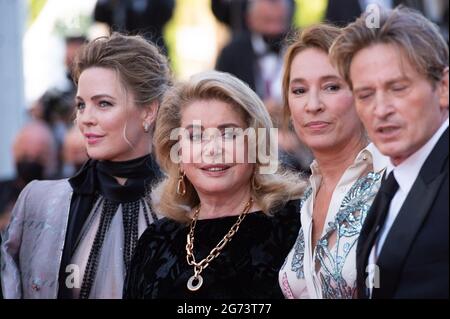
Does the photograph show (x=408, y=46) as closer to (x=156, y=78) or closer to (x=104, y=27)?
(x=156, y=78)

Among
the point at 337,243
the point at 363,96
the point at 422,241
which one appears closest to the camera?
the point at 422,241

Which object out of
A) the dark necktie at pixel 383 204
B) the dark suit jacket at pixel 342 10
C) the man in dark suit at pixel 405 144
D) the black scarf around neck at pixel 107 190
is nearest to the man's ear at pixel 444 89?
Answer: the man in dark suit at pixel 405 144

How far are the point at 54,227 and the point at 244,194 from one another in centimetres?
77

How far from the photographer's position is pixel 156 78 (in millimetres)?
3617

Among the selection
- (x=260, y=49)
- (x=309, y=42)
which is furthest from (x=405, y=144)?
(x=260, y=49)

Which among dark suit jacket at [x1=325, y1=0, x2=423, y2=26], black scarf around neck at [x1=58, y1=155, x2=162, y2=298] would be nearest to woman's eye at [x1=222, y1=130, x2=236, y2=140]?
black scarf around neck at [x1=58, y1=155, x2=162, y2=298]

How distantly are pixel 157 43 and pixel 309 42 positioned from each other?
2.47 m

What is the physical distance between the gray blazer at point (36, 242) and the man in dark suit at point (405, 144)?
1322mm

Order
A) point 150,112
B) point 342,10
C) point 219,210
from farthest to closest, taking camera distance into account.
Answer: point 342,10 < point 150,112 < point 219,210

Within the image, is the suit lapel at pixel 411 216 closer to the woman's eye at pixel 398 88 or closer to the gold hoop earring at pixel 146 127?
the woman's eye at pixel 398 88

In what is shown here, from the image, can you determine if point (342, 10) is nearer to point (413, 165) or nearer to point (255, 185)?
point (255, 185)

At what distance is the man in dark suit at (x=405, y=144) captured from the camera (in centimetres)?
238

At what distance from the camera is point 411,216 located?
95.5 inches

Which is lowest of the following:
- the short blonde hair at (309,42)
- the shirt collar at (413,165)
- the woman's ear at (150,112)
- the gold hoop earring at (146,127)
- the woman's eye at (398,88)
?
the shirt collar at (413,165)
